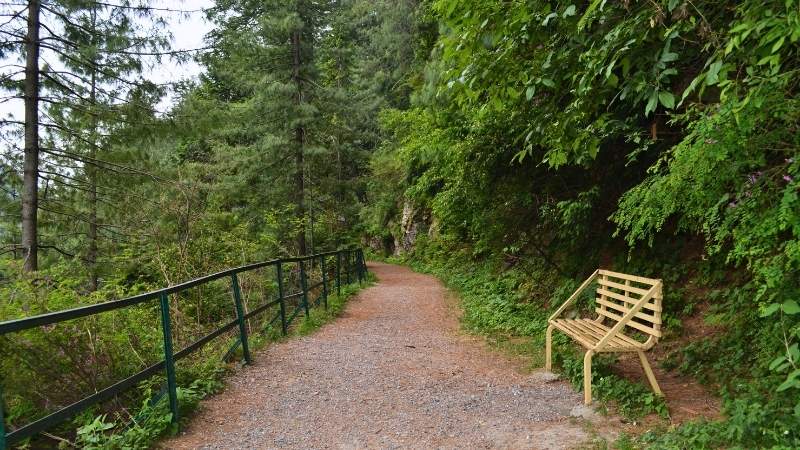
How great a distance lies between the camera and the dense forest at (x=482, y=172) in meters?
2.67

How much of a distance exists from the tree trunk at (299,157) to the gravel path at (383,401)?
9.84 m

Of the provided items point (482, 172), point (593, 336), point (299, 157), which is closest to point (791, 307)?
point (593, 336)

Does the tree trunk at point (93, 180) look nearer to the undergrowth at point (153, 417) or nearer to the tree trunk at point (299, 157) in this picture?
the undergrowth at point (153, 417)

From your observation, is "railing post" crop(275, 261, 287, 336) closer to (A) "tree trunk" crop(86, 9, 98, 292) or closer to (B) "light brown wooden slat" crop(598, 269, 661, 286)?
(B) "light brown wooden slat" crop(598, 269, 661, 286)

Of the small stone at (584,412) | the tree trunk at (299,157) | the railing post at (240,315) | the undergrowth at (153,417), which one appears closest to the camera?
the undergrowth at (153,417)

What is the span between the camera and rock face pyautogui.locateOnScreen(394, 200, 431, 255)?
22639mm

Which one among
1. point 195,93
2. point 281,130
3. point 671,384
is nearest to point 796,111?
point 671,384

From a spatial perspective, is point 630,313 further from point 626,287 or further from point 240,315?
point 240,315

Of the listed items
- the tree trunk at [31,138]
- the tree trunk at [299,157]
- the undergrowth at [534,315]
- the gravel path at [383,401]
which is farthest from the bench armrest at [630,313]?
the tree trunk at [299,157]

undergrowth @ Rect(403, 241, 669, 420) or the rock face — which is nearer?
undergrowth @ Rect(403, 241, 669, 420)

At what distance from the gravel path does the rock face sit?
51.7 ft

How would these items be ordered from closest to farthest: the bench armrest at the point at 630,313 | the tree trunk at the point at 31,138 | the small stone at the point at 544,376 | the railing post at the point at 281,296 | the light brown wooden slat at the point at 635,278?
the bench armrest at the point at 630,313 → the light brown wooden slat at the point at 635,278 → the small stone at the point at 544,376 → the railing post at the point at 281,296 → the tree trunk at the point at 31,138

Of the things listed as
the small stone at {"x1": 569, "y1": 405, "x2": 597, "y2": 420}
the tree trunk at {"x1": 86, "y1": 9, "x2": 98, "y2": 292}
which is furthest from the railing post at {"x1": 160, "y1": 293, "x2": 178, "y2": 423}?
the tree trunk at {"x1": 86, "y1": 9, "x2": 98, "y2": 292}

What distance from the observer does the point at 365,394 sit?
4516 millimetres
